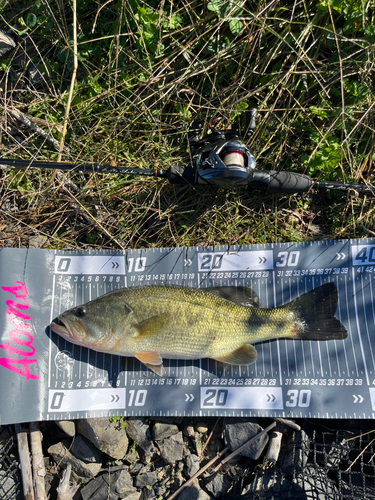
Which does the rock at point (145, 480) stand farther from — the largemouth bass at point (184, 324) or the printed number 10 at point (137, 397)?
the largemouth bass at point (184, 324)

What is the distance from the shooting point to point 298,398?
2799 mm

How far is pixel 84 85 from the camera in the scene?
10.2 ft

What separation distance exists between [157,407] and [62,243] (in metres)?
1.60

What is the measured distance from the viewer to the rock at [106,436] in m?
2.75

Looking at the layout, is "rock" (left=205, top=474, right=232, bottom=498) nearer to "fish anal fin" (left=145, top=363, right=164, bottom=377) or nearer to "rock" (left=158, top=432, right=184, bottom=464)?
"rock" (left=158, top=432, right=184, bottom=464)

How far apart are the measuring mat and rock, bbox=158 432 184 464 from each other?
222mm

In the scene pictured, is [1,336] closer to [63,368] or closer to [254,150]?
[63,368]

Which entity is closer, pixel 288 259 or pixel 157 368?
pixel 157 368

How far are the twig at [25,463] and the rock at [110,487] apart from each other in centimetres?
39

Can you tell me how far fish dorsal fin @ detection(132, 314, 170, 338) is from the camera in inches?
106

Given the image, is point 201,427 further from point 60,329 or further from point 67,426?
point 60,329

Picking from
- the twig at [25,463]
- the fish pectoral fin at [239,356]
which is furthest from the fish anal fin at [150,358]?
the twig at [25,463]

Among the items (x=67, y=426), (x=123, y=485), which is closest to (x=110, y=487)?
(x=123, y=485)

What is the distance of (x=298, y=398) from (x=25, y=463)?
86.6 inches
